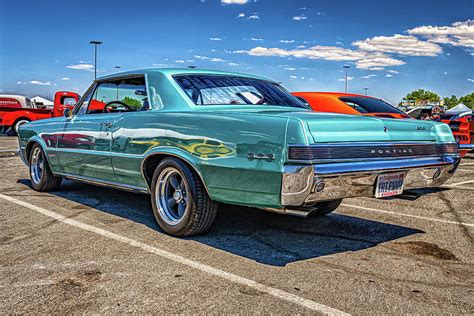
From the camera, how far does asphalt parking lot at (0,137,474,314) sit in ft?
9.66

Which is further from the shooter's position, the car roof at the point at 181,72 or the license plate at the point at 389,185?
the car roof at the point at 181,72

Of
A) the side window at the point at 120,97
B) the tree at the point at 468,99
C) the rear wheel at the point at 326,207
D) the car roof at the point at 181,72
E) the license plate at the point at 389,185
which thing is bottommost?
the rear wheel at the point at 326,207

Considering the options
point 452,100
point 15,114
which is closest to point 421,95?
point 452,100

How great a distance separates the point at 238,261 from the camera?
3.72m

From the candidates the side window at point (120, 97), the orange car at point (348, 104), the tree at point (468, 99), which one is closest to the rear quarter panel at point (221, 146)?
the side window at point (120, 97)

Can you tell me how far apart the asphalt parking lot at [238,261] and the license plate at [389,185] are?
1.52ft

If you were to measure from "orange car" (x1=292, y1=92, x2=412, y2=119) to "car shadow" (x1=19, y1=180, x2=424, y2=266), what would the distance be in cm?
319

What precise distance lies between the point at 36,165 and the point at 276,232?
3792 mm

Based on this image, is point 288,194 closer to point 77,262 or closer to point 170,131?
point 170,131

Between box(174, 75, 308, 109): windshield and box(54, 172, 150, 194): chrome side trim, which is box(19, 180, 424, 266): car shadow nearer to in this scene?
box(54, 172, 150, 194): chrome side trim

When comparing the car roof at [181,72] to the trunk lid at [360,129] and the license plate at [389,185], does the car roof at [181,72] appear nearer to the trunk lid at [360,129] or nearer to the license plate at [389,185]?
the trunk lid at [360,129]

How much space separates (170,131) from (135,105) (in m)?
0.95

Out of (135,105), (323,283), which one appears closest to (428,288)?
(323,283)

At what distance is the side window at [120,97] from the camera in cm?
495
